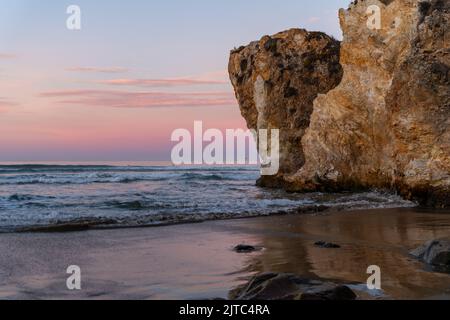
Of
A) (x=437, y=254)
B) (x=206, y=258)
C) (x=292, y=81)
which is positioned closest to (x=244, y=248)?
(x=206, y=258)

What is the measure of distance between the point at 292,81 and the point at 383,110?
1103 cm

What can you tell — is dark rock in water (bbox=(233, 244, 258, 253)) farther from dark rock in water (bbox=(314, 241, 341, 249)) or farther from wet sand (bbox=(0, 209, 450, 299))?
dark rock in water (bbox=(314, 241, 341, 249))

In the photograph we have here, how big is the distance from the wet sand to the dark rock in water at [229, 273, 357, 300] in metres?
0.40

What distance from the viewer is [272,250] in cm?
876

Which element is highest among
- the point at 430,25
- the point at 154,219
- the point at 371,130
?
the point at 430,25

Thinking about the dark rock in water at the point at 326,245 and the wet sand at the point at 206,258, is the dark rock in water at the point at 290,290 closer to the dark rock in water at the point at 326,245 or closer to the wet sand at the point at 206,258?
the wet sand at the point at 206,258

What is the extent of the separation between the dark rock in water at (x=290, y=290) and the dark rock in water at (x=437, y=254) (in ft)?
7.10

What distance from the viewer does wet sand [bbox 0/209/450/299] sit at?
19.7 ft

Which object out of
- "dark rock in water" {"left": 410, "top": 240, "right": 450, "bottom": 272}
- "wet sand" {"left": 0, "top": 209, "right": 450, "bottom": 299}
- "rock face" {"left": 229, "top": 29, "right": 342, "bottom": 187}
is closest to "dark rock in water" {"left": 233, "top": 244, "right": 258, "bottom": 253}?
"wet sand" {"left": 0, "top": 209, "right": 450, "bottom": 299}

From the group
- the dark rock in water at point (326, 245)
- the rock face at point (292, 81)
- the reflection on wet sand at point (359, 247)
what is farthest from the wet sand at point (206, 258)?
the rock face at point (292, 81)

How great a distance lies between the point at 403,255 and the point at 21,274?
5.48 metres

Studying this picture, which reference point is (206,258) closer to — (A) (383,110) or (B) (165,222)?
(B) (165,222)
